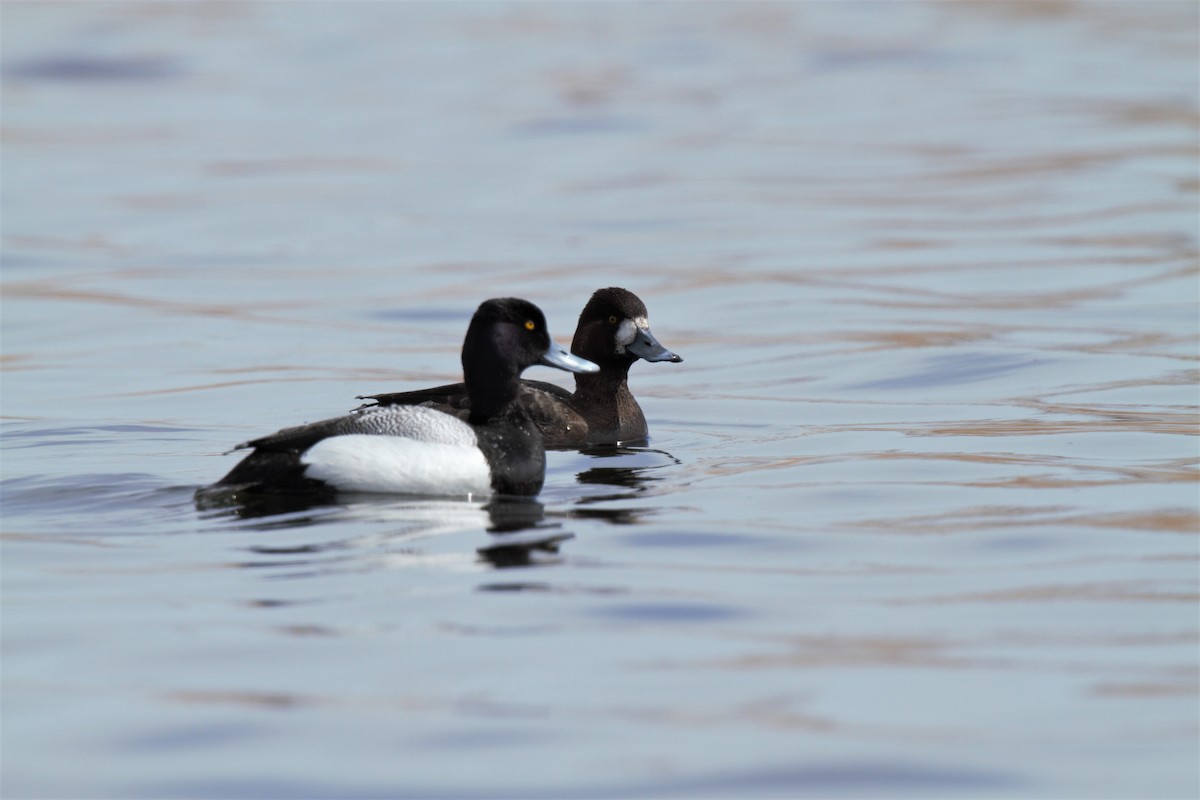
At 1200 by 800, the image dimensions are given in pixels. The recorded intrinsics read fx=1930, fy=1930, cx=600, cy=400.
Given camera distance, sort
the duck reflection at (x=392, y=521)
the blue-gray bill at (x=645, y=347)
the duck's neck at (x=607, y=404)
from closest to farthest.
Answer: the duck reflection at (x=392, y=521) < the duck's neck at (x=607, y=404) < the blue-gray bill at (x=645, y=347)

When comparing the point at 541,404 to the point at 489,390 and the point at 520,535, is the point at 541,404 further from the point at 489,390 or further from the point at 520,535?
the point at 520,535

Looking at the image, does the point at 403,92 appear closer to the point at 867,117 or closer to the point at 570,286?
the point at 867,117

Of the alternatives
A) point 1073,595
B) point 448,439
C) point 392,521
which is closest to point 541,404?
point 448,439

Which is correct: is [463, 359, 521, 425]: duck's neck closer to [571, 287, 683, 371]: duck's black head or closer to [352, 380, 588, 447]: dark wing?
[352, 380, 588, 447]: dark wing

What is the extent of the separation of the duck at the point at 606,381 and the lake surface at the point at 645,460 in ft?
0.84

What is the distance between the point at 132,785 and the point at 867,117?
88.0ft

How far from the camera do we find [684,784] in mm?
5156

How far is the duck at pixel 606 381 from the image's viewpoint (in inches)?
417

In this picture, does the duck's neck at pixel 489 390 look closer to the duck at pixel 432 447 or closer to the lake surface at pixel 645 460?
the duck at pixel 432 447

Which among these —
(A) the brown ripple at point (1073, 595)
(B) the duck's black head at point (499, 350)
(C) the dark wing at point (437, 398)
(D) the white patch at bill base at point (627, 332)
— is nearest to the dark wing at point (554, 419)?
(C) the dark wing at point (437, 398)

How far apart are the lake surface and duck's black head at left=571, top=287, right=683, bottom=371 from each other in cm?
53

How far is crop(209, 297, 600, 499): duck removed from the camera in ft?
27.2

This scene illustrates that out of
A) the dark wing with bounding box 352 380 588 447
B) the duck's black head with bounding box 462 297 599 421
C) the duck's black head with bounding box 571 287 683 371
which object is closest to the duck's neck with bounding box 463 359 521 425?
the duck's black head with bounding box 462 297 599 421

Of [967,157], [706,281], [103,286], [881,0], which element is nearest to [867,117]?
[967,157]
